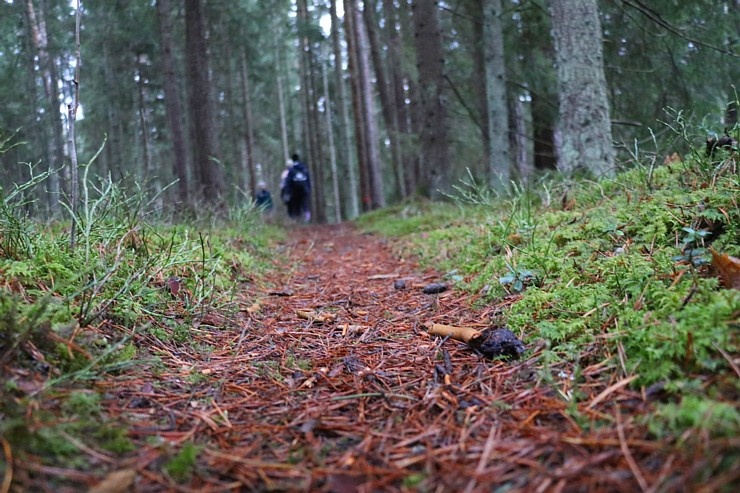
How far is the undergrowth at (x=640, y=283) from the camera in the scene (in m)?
1.42

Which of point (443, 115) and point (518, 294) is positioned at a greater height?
point (443, 115)

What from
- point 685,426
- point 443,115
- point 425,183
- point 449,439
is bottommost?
point 449,439

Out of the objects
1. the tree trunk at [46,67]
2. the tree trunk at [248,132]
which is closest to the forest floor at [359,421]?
the tree trunk at [46,67]

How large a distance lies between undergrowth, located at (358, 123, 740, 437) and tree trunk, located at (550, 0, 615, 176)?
107cm

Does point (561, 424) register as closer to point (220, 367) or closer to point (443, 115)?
point (220, 367)

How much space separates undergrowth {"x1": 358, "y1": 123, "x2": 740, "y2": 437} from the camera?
142 centimetres

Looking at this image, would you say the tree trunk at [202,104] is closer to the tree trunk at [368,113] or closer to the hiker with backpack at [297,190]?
the hiker with backpack at [297,190]

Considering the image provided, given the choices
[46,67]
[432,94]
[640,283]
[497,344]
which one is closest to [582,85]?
[640,283]

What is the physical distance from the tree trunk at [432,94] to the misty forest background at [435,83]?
28mm

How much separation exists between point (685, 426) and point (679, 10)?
7498 millimetres

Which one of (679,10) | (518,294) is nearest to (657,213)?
(518,294)

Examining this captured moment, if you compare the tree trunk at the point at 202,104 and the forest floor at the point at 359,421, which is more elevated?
the tree trunk at the point at 202,104

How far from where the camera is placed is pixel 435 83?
8812 millimetres

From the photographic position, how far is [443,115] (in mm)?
9000
